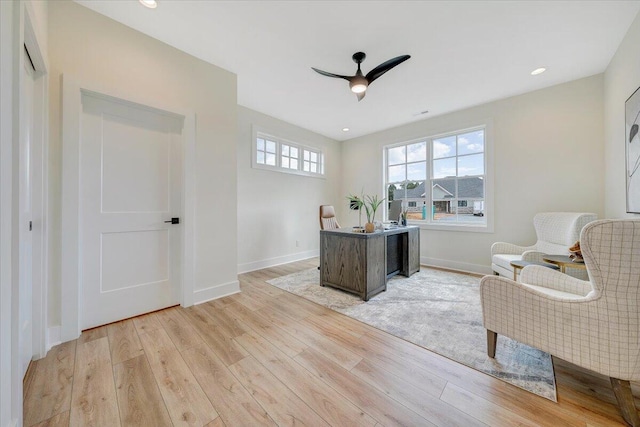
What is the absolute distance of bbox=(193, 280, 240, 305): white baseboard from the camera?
2492 millimetres

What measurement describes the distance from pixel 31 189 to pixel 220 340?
1.74 metres

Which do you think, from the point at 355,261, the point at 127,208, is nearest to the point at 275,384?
the point at 355,261

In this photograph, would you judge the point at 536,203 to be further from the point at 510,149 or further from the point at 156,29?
the point at 156,29

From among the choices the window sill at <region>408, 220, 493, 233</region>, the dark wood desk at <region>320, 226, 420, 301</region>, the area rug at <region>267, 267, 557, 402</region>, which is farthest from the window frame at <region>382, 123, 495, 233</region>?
the dark wood desk at <region>320, 226, 420, 301</region>

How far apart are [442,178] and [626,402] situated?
3491 mm

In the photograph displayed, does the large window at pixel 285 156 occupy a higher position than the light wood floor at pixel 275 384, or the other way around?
the large window at pixel 285 156

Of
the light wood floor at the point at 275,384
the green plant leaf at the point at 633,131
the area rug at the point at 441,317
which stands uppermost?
the green plant leaf at the point at 633,131

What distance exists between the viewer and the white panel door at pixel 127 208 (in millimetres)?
1960

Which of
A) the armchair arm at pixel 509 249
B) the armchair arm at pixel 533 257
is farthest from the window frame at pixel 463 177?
the armchair arm at pixel 533 257

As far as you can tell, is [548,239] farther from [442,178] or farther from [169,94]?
[169,94]

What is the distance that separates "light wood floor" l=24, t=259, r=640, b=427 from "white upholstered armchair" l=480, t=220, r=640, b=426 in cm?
26

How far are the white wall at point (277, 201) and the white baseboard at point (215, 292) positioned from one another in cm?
98

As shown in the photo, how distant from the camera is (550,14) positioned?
6.33ft

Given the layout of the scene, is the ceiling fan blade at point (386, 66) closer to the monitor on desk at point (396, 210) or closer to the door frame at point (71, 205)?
the monitor on desk at point (396, 210)
